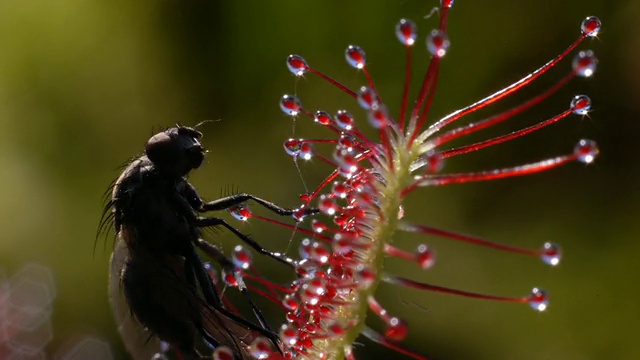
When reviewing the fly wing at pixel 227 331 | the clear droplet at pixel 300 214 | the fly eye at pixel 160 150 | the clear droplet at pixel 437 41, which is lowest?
the fly wing at pixel 227 331

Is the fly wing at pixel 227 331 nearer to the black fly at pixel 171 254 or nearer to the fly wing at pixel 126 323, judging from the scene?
the black fly at pixel 171 254

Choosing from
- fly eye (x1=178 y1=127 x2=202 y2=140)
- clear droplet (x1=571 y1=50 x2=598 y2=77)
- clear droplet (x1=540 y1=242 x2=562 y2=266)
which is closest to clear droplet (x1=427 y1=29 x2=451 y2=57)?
clear droplet (x1=571 y1=50 x2=598 y2=77)

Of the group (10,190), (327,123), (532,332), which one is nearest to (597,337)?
(532,332)

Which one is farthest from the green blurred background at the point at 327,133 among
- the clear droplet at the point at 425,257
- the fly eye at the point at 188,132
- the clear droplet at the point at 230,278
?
the clear droplet at the point at 425,257

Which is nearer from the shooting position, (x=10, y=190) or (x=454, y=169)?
(x=454, y=169)

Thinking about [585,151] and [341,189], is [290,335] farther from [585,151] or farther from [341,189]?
[585,151]

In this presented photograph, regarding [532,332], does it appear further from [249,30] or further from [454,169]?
[249,30]

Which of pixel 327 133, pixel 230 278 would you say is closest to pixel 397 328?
pixel 230 278
